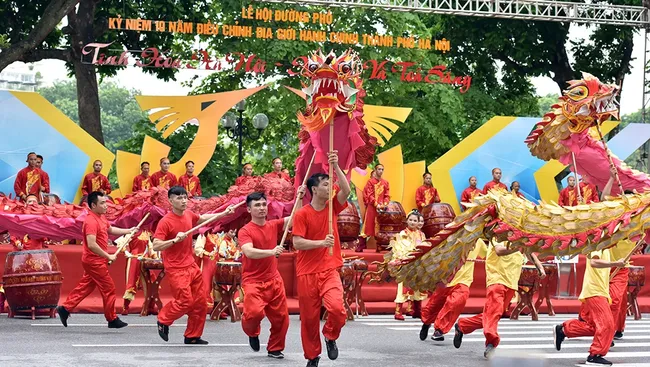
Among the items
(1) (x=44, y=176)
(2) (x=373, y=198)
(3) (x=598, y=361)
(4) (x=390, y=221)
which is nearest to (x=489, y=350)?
(3) (x=598, y=361)

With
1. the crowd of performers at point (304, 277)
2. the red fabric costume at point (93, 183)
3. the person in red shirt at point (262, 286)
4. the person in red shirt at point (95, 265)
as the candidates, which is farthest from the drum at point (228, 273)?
the red fabric costume at point (93, 183)

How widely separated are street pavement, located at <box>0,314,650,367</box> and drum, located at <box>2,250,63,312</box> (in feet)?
0.81

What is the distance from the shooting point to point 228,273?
13.2m

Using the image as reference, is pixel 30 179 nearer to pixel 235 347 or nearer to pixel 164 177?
pixel 164 177

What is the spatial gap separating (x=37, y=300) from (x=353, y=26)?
42.4 feet

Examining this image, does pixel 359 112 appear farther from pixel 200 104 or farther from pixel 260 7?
pixel 260 7

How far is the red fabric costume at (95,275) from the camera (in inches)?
466

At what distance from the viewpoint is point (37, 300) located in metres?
12.8

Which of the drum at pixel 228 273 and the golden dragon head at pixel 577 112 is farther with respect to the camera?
the drum at pixel 228 273

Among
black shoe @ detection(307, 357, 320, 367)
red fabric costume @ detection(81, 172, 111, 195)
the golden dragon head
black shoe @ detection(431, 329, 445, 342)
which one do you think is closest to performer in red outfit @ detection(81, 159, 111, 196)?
red fabric costume @ detection(81, 172, 111, 195)

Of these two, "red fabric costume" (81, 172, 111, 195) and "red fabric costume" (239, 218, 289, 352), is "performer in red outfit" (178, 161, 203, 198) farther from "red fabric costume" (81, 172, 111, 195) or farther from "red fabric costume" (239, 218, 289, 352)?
"red fabric costume" (239, 218, 289, 352)

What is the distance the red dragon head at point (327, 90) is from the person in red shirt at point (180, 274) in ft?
6.35

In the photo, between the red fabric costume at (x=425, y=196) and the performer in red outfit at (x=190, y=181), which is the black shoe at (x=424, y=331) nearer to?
the performer in red outfit at (x=190, y=181)

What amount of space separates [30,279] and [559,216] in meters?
7.51
